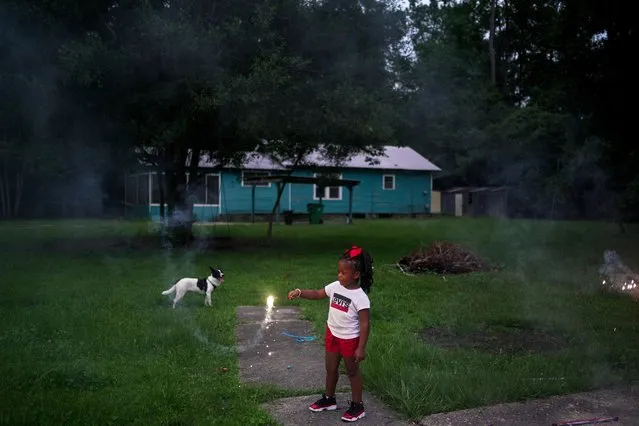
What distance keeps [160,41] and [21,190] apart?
16216mm

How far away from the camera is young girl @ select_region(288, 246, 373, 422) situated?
305 centimetres

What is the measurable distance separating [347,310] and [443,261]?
5915 millimetres

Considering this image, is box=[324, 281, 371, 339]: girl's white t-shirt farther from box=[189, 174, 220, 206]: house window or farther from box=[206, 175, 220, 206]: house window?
box=[206, 175, 220, 206]: house window

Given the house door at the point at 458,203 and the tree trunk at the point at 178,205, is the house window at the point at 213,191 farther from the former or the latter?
the house door at the point at 458,203

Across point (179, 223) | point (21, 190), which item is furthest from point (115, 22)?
point (21, 190)

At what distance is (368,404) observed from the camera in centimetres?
332

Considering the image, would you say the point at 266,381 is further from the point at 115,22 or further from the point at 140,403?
the point at 115,22

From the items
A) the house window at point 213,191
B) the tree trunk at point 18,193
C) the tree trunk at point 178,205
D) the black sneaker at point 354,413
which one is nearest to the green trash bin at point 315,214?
the house window at point 213,191

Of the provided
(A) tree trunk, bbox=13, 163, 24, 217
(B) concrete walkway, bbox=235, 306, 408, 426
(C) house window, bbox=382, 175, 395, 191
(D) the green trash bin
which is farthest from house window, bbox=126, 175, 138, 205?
(B) concrete walkway, bbox=235, 306, 408, 426

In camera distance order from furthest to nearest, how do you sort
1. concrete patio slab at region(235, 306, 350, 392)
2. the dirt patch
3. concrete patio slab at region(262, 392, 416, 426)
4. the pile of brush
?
the pile of brush, the dirt patch, concrete patio slab at region(235, 306, 350, 392), concrete patio slab at region(262, 392, 416, 426)

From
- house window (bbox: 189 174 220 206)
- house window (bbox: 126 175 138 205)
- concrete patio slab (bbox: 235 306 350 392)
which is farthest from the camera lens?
house window (bbox: 126 175 138 205)

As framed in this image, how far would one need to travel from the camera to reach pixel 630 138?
8.20m

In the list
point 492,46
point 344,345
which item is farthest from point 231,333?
point 492,46

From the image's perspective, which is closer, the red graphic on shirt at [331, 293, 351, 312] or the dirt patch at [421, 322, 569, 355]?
the red graphic on shirt at [331, 293, 351, 312]
